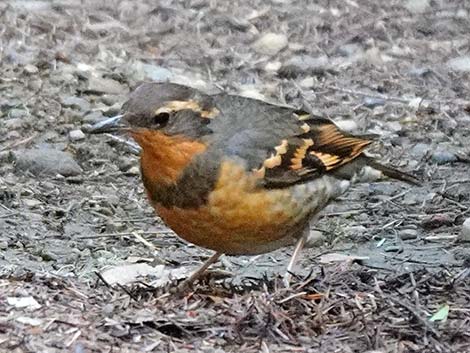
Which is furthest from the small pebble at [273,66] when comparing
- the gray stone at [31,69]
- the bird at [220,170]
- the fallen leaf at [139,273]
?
the bird at [220,170]

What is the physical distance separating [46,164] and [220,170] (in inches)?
103

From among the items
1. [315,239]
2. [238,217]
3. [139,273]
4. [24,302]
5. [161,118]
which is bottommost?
[315,239]

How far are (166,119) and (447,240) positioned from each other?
2.27 meters

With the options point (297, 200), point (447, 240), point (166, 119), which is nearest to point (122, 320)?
→ point (166, 119)

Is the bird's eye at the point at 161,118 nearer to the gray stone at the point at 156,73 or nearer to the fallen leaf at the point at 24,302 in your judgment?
the fallen leaf at the point at 24,302

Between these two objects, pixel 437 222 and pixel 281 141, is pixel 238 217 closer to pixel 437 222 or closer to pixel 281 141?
pixel 281 141

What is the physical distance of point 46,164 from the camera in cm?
809

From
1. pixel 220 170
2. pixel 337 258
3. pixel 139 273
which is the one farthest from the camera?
pixel 337 258

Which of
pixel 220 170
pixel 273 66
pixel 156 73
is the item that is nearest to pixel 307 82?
pixel 273 66

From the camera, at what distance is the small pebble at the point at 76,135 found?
8.60 meters

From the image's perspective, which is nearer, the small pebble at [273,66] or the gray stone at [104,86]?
the gray stone at [104,86]

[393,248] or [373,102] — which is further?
[373,102]

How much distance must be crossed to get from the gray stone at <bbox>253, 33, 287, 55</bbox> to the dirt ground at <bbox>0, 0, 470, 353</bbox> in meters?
0.02

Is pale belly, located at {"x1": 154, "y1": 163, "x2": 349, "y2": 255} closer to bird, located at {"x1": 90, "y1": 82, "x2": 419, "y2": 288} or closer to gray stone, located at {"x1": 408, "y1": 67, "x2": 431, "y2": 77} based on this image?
bird, located at {"x1": 90, "y1": 82, "x2": 419, "y2": 288}
